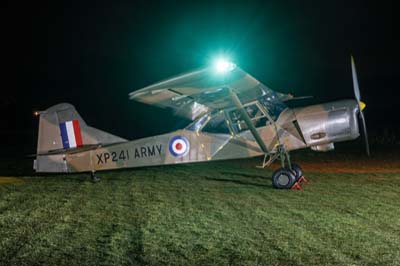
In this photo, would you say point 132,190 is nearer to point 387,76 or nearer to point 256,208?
point 256,208

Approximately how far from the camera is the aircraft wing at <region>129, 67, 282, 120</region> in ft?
25.9

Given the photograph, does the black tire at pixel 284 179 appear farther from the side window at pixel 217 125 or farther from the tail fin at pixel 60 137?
the tail fin at pixel 60 137

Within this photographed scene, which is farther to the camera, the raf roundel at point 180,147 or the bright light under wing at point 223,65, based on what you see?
the raf roundel at point 180,147


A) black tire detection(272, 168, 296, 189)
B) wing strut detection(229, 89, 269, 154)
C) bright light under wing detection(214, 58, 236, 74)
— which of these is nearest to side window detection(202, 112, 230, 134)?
wing strut detection(229, 89, 269, 154)

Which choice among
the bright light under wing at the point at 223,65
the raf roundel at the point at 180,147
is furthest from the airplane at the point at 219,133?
the bright light under wing at the point at 223,65

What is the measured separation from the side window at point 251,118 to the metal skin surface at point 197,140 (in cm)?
9

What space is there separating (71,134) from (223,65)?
4.88m

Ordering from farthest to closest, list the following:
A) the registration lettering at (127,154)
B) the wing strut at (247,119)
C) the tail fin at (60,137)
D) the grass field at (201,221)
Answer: the tail fin at (60,137)
the registration lettering at (127,154)
the wing strut at (247,119)
the grass field at (201,221)

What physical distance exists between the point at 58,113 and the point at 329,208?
22.7 feet

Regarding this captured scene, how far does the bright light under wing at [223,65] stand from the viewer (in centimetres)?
794

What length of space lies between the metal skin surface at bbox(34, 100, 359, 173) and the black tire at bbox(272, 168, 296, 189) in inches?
22.2

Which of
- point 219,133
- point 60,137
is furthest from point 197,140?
point 60,137

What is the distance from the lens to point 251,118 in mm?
10305

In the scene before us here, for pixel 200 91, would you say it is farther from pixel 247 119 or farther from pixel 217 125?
pixel 217 125
